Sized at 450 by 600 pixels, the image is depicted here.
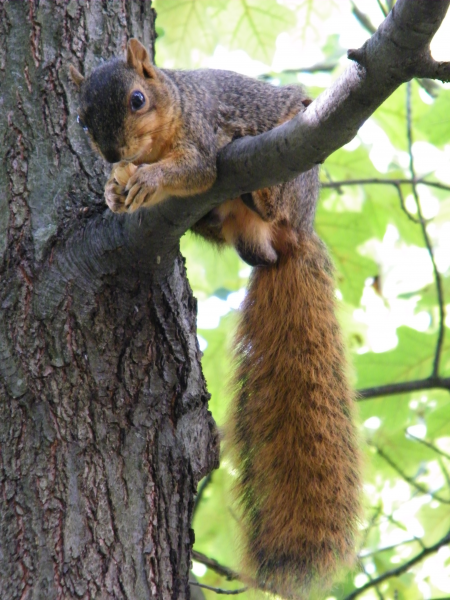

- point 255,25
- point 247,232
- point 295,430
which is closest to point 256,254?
point 247,232

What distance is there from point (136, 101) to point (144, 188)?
0.25 meters

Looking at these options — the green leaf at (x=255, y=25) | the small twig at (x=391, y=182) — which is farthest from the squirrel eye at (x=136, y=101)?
the green leaf at (x=255, y=25)

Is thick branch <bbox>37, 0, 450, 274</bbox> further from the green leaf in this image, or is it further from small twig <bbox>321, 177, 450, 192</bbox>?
the green leaf

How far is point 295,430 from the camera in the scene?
1732 millimetres

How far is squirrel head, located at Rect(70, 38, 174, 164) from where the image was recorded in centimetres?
147

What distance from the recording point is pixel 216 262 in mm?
2664

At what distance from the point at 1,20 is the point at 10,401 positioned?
93 centimetres

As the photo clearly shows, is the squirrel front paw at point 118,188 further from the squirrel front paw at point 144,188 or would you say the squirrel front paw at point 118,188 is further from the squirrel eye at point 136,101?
the squirrel eye at point 136,101

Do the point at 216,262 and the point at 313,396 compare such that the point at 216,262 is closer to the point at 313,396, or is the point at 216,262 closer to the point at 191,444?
the point at 313,396

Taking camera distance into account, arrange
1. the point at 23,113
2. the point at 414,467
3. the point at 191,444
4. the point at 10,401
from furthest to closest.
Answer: the point at 414,467 → the point at 23,113 → the point at 191,444 → the point at 10,401

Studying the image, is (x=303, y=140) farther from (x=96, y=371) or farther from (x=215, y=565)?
(x=215, y=565)

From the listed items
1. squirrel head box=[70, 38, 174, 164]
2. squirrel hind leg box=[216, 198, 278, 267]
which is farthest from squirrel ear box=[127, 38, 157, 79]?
squirrel hind leg box=[216, 198, 278, 267]

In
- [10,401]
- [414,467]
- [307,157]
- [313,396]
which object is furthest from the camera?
[414,467]

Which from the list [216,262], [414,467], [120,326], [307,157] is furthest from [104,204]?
[414,467]
